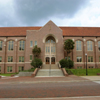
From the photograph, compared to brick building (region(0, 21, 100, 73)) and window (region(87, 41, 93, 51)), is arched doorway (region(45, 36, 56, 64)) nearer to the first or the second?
brick building (region(0, 21, 100, 73))

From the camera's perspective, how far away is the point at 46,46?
114ft

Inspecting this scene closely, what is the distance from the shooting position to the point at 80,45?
3544 centimetres

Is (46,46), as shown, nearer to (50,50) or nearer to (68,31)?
(50,50)

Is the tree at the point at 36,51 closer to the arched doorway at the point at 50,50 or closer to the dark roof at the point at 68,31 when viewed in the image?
the arched doorway at the point at 50,50

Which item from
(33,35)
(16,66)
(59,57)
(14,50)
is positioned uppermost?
(33,35)

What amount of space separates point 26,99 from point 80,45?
31.0 m

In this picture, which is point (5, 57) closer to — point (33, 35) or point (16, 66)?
point (16, 66)

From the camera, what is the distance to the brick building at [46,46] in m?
33.6

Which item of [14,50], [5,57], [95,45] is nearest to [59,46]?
[95,45]

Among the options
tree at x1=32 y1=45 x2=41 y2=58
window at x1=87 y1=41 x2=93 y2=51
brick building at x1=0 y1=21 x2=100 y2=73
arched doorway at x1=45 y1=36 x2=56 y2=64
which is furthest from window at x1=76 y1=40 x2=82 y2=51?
tree at x1=32 y1=45 x2=41 y2=58

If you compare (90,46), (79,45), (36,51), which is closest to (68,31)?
(79,45)

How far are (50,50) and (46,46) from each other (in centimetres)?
168

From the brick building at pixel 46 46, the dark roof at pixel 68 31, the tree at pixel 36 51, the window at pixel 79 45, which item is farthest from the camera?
the dark roof at pixel 68 31

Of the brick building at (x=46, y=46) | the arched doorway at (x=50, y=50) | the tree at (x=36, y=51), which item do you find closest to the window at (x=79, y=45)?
the brick building at (x=46, y=46)
